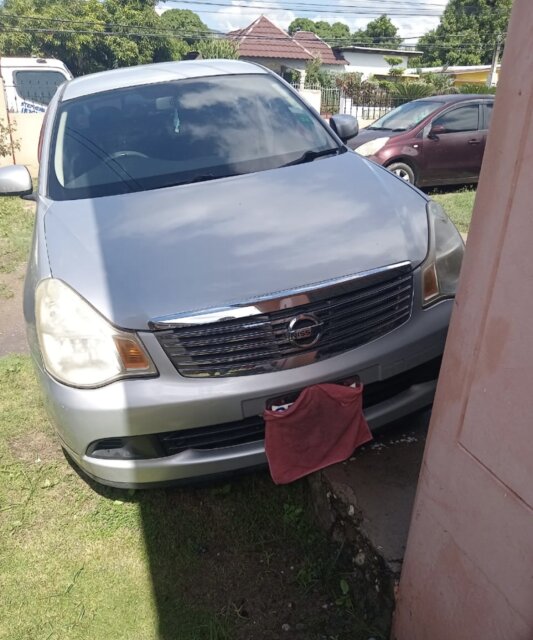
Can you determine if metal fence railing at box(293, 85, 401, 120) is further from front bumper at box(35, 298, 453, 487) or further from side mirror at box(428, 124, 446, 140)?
front bumper at box(35, 298, 453, 487)

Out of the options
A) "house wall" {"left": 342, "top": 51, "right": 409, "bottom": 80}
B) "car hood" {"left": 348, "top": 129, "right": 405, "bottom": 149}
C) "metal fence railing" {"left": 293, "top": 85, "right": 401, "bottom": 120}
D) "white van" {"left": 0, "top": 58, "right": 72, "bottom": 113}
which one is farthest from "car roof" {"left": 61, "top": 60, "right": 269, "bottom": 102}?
"house wall" {"left": 342, "top": 51, "right": 409, "bottom": 80}

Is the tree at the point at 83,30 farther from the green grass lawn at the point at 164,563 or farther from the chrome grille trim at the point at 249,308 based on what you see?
the chrome grille trim at the point at 249,308

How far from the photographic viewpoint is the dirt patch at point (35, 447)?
9.36 ft

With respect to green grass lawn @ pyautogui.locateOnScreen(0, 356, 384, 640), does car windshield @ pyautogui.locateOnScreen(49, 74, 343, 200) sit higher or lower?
higher

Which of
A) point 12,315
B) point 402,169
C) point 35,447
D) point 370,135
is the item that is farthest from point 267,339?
point 370,135

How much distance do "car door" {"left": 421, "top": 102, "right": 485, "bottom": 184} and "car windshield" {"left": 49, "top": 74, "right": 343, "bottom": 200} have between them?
546 cm

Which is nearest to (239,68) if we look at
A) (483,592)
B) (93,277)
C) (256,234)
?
(256,234)

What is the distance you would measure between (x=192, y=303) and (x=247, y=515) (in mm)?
984

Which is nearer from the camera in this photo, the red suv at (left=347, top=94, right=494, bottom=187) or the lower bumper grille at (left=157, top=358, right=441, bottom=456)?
the lower bumper grille at (left=157, top=358, right=441, bottom=456)

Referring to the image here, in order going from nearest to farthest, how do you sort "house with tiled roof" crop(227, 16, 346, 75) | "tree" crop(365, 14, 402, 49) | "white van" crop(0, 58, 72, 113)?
"white van" crop(0, 58, 72, 113) → "house with tiled roof" crop(227, 16, 346, 75) → "tree" crop(365, 14, 402, 49)

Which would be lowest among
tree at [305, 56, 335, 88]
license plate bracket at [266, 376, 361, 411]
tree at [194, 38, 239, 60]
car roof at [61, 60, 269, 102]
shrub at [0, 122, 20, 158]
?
tree at [305, 56, 335, 88]

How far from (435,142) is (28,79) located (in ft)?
27.4

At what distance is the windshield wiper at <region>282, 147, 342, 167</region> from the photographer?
3043mm

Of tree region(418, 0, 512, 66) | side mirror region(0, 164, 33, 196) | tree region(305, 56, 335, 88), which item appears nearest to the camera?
side mirror region(0, 164, 33, 196)
